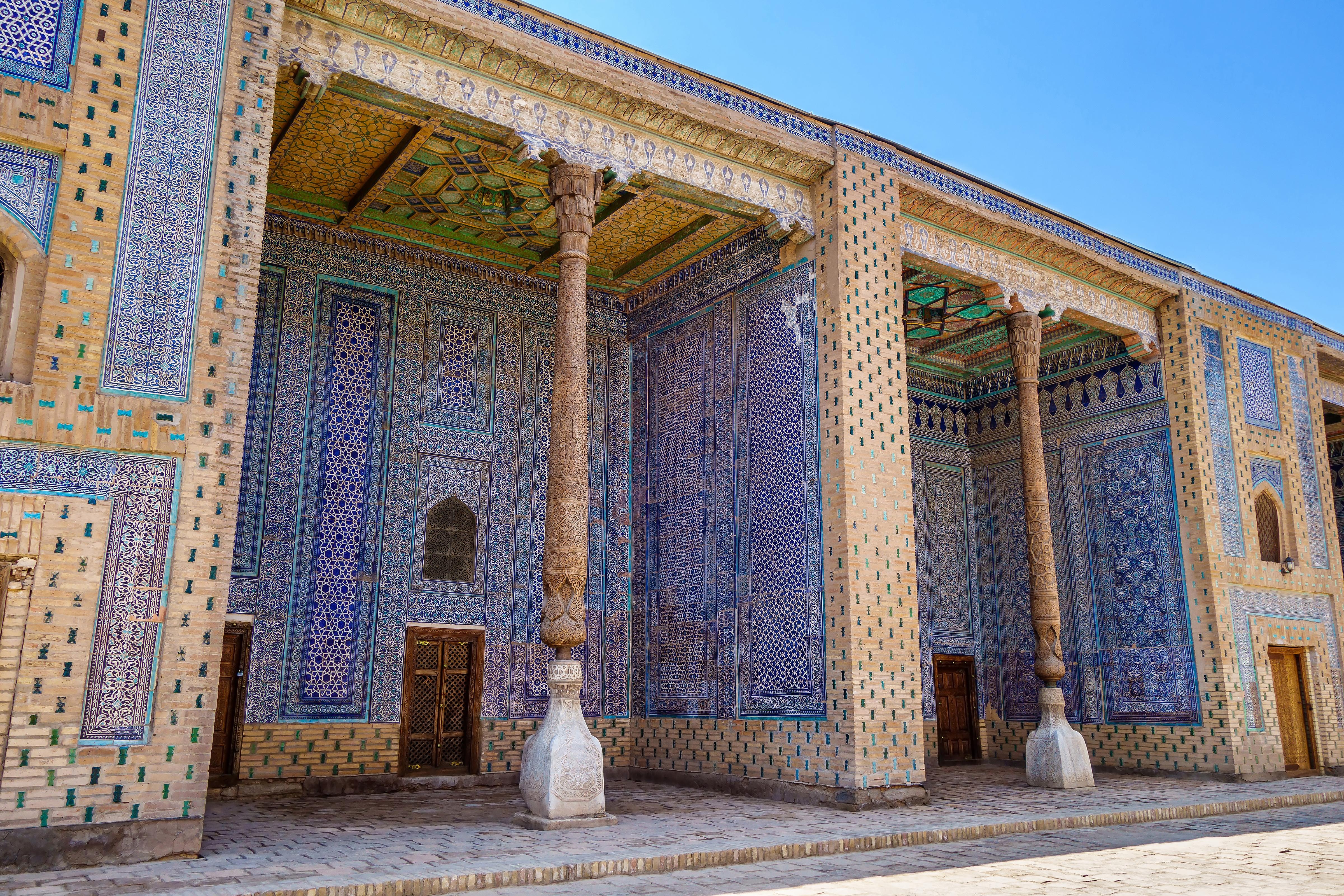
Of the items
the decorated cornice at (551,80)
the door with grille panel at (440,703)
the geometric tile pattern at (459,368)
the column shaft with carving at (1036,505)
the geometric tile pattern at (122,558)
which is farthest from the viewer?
the geometric tile pattern at (459,368)

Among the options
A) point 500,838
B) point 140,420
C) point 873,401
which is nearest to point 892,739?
point 873,401

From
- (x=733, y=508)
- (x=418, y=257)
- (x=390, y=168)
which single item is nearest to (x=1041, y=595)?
(x=733, y=508)

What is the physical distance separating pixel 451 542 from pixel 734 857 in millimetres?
4966

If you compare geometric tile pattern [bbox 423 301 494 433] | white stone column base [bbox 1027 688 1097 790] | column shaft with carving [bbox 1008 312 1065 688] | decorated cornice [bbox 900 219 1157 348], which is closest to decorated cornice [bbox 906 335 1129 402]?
decorated cornice [bbox 900 219 1157 348]

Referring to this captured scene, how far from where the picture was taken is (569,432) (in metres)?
7.32

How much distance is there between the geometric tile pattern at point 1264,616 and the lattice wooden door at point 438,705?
770 cm

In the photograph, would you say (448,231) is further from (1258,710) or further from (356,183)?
(1258,710)

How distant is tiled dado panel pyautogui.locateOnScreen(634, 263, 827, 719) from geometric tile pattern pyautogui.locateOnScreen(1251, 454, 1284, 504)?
5.93 m

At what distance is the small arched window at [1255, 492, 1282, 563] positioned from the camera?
1132cm

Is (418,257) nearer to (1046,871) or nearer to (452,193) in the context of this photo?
(452,193)

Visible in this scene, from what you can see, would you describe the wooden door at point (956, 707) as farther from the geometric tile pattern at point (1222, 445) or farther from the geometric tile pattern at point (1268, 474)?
the geometric tile pattern at point (1268, 474)

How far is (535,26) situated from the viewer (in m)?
7.61

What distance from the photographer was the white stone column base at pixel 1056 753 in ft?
29.3

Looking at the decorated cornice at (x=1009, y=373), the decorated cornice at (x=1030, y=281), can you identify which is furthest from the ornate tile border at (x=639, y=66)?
the decorated cornice at (x=1009, y=373)
